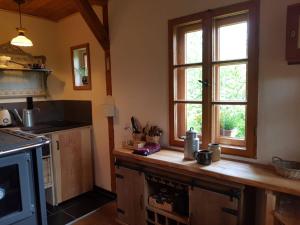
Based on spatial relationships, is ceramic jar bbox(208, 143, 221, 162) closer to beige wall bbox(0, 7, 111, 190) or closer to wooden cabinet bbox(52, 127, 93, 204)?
beige wall bbox(0, 7, 111, 190)

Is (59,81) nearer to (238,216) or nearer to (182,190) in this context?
(182,190)

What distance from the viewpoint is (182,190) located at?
194 centimetres

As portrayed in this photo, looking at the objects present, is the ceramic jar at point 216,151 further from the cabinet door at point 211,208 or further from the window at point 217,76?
the cabinet door at point 211,208

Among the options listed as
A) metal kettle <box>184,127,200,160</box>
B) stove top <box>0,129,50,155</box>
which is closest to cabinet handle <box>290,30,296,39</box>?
metal kettle <box>184,127,200,160</box>

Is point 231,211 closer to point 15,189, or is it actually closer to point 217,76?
point 217,76

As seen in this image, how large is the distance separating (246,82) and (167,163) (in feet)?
2.79

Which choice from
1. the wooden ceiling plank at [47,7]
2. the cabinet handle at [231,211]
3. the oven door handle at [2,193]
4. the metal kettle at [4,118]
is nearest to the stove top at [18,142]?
→ the oven door handle at [2,193]

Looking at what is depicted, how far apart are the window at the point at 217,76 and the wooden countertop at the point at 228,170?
0.53 ft

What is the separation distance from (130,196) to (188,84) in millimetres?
1143

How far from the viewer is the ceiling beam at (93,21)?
2.28 metres

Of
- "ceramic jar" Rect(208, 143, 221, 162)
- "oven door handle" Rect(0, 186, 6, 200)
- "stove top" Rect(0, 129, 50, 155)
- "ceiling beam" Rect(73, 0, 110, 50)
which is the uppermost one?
"ceiling beam" Rect(73, 0, 110, 50)

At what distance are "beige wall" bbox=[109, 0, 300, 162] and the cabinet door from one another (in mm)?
440

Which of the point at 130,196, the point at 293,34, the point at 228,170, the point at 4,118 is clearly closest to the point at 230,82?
the point at 293,34

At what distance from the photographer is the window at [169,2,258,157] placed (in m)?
1.71
